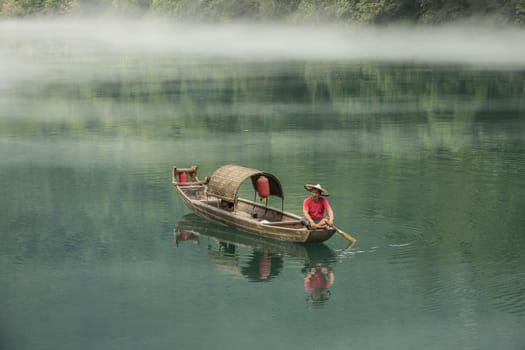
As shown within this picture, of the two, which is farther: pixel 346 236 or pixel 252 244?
pixel 252 244

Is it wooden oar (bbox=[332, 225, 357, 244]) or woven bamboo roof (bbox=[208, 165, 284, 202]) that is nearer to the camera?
wooden oar (bbox=[332, 225, 357, 244])

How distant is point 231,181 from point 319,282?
14.3 feet

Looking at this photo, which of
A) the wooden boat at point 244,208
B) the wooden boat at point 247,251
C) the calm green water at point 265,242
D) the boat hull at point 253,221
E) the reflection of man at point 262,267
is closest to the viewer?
the calm green water at point 265,242

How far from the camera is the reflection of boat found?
20.5 metres

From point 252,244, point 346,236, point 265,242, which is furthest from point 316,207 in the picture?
point 252,244

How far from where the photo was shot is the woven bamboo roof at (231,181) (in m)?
22.1

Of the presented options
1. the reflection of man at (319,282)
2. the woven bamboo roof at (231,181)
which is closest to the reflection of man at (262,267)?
the reflection of man at (319,282)

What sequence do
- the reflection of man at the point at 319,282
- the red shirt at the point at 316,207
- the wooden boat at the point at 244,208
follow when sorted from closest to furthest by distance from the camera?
1. the reflection of man at the point at 319,282
2. the wooden boat at the point at 244,208
3. the red shirt at the point at 316,207

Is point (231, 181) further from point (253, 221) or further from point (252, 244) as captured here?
point (252, 244)

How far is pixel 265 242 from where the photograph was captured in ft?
70.5

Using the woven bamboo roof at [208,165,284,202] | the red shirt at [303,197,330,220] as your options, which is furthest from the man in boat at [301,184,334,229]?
the woven bamboo roof at [208,165,284,202]

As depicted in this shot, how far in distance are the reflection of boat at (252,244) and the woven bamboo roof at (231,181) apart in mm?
850

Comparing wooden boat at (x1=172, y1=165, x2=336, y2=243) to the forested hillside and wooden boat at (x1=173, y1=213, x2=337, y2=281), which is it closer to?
wooden boat at (x1=173, y1=213, x2=337, y2=281)

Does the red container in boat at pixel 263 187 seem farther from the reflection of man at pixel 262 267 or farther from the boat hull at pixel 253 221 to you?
the reflection of man at pixel 262 267
